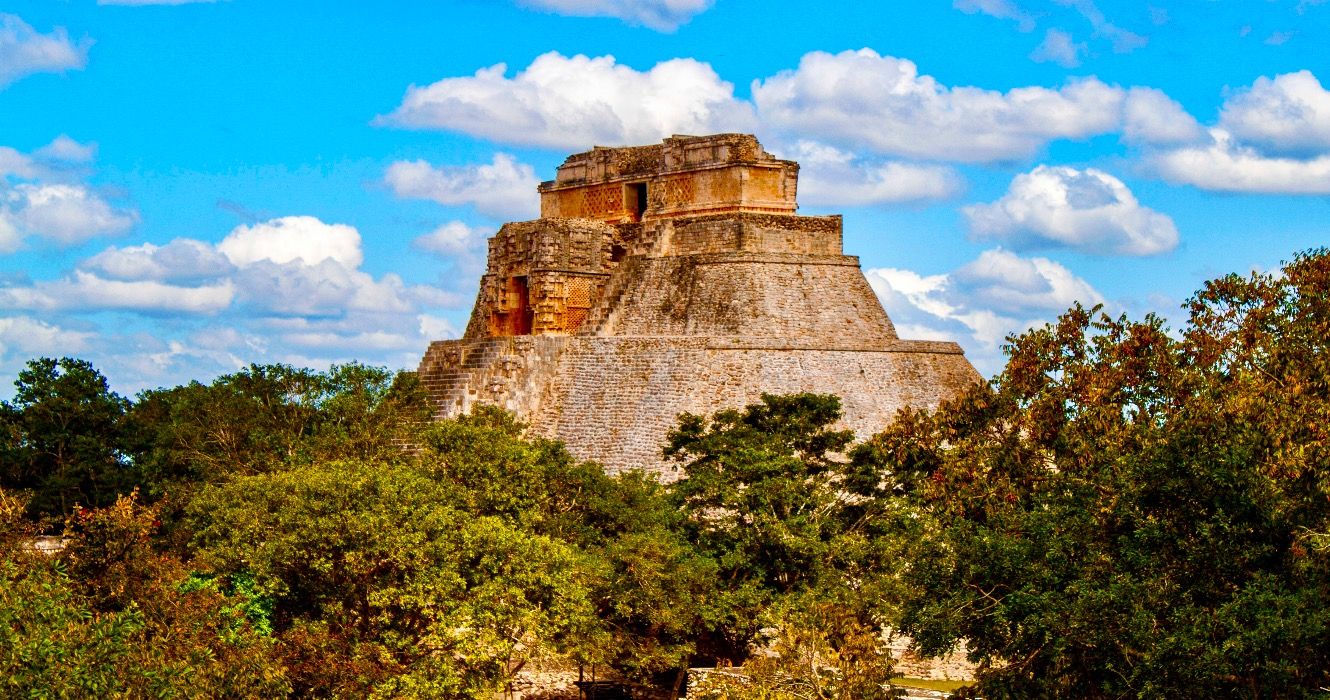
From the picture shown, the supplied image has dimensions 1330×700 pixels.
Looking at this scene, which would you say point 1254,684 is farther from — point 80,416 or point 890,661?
point 80,416

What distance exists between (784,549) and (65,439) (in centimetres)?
2119

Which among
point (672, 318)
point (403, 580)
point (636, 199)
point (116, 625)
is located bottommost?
point (116, 625)

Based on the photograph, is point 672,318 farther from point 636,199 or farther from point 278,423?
point 278,423

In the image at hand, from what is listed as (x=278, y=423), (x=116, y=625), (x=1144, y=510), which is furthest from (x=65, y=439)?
(x=1144, y=510)

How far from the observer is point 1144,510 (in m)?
19.4

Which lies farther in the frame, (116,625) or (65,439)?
(65,439)

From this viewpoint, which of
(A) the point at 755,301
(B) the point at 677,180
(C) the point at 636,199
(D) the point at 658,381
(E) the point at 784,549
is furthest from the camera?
(C) the point at 636,199

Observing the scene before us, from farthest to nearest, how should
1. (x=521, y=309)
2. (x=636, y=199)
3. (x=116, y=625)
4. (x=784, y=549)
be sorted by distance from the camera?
(x=636, y=199) → (x=521, y=309) → (x=784, y=549) → (x=116, y=625)

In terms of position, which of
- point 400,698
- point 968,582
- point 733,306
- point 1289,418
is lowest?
point 400,698

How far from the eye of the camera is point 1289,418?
18672 millimetres

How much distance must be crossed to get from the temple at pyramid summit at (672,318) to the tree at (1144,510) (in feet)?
34.2

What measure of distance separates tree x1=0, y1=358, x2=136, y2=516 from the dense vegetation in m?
6.52

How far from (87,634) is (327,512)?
689cm

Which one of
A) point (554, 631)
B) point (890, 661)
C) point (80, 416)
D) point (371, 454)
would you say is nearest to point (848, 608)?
point (890, 661)
